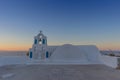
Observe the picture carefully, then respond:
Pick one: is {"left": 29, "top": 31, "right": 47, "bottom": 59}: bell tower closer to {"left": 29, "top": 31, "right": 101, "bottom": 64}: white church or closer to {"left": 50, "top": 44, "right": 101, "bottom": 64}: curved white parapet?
{"left": 29, "top": 31, "right": 101, "bottom": 64}: white church

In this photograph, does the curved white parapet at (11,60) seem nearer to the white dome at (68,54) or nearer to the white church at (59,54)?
the white church at (59,54)

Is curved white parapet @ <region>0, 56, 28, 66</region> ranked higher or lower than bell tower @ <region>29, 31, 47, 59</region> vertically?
lower

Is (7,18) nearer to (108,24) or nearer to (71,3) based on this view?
(71,3)

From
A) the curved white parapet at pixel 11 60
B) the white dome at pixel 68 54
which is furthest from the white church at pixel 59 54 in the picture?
the curved white parapet at pixel 11 60

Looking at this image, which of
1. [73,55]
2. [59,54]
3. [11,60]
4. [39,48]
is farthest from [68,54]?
[11,60]

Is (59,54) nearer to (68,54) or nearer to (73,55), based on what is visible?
(68,54)

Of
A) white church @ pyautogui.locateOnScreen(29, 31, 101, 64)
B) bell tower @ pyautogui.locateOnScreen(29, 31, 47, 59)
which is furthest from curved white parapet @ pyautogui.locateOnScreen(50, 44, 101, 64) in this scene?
bell tower @ pyautogui.locateOnScreen(29, 31, 47, 59)

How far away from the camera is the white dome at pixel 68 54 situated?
57.9 feet

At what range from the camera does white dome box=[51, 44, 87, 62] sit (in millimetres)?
17641

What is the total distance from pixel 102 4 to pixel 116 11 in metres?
2.05

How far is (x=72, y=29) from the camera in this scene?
21562 mm

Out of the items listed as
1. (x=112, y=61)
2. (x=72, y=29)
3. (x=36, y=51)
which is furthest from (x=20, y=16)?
(x=112, y=61)

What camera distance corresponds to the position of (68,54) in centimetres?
1794

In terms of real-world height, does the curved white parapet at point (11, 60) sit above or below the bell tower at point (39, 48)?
below
